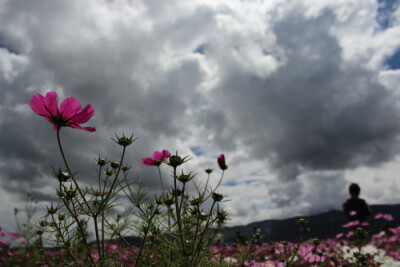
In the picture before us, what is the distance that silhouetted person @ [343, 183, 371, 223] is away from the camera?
5.71 meters

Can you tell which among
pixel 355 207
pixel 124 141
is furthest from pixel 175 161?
pixel 355 207

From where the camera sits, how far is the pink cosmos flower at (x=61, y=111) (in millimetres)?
1076

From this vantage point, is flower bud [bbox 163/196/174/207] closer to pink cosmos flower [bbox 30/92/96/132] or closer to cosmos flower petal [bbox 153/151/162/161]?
cosmos flower petal [bbox 153/151/162/161]

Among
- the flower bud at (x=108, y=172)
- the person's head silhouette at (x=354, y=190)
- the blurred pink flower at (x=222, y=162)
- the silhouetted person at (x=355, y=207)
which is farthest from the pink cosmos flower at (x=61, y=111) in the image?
the person's head silhouette at (x=354, y=190)

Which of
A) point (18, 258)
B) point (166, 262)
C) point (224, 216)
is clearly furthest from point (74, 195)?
point (18, 258)

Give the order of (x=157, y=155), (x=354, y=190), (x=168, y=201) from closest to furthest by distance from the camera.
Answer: (x=168, y=201), (x=157, y=155), (x=354, y=190)

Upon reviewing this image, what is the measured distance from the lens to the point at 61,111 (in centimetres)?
111

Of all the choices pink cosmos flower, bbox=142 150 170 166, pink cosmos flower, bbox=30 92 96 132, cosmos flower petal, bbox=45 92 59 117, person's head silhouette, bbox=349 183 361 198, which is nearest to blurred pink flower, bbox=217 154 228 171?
pink cosmos flower, bbox=142 150 170 166

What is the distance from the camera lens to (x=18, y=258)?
5.66 metres

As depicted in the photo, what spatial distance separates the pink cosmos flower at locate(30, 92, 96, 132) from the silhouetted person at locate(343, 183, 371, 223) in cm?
601

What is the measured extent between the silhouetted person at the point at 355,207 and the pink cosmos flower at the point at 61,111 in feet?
19.7

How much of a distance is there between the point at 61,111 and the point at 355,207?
6.46m

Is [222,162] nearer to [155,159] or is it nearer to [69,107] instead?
[155,159]

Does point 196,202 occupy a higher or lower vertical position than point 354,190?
lower
